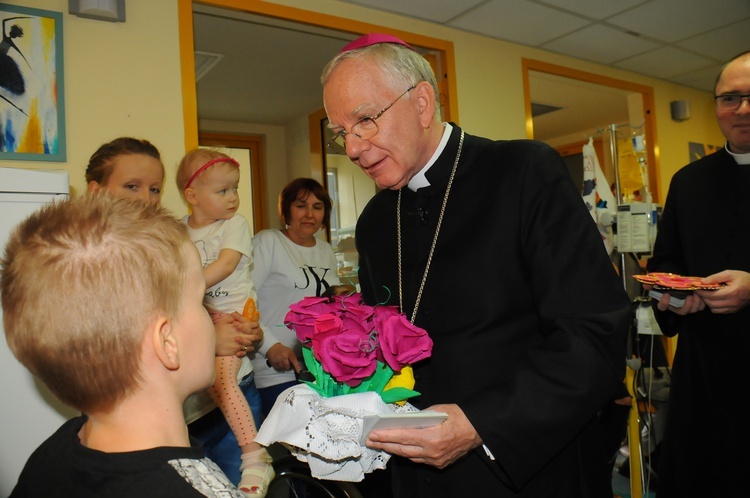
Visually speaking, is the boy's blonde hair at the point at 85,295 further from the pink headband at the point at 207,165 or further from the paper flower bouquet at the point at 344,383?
the pink headband at the point at 207,165

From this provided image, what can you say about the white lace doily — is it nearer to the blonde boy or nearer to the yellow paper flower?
the yellow paper flower

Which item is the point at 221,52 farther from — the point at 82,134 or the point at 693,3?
the point at 693,3

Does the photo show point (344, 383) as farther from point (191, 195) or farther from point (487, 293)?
point (191, 195)

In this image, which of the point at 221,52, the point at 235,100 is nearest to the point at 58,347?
the point at 221,52

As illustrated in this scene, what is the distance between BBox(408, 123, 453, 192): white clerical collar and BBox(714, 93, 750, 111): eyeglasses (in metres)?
1.46

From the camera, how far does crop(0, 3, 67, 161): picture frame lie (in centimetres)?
240

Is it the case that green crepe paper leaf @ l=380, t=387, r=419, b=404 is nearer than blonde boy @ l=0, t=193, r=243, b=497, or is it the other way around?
blonde boy @ l=0, t=193, r=243, b=497

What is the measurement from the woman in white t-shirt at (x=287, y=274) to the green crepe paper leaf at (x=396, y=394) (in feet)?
5.02

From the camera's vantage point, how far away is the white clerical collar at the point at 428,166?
4.91ft

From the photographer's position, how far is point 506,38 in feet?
14.7

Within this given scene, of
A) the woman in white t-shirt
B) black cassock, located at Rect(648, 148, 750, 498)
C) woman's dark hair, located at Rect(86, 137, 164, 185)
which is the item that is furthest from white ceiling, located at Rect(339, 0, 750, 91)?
woman's dark hair, located at Rect(86, 137, 164, 185)

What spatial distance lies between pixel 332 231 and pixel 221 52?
1.94 metres

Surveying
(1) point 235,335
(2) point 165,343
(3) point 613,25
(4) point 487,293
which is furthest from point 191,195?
(3) point 613,25

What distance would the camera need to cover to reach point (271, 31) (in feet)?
13.0
